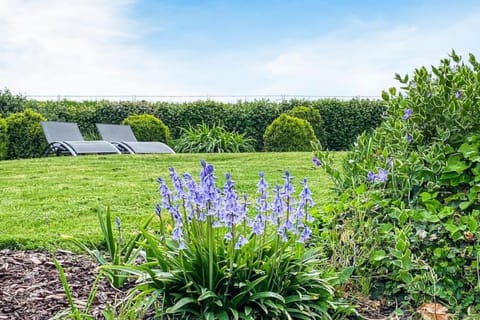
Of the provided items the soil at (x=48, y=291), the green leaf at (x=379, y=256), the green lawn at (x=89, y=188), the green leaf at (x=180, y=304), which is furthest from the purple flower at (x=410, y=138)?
the green leaf at (x=180, y=304)

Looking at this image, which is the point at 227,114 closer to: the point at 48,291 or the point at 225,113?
the point at 225,113

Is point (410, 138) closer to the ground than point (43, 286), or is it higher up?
higher up

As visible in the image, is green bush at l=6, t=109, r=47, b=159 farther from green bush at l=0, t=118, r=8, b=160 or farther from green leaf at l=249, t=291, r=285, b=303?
green leaf at l=249, t=291, r=285, b=303

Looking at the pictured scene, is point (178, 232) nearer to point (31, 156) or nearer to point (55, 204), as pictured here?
point (55, 204)

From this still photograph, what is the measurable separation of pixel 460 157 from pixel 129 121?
35.9 feet

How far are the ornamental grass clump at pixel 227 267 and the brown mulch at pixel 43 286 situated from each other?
1.02 feet

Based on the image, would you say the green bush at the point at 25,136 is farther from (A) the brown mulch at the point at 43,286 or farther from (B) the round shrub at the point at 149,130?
(A) the brown mulch at the point at 43,286

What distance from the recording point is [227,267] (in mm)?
1874

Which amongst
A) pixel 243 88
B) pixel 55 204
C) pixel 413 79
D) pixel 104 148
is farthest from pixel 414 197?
pixel 243 88

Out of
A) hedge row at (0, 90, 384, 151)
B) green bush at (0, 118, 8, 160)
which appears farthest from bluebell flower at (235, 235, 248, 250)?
hedge row at (0, 90, 384, 151)

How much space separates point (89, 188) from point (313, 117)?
8.82m

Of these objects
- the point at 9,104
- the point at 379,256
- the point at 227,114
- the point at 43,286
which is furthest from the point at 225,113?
the point at 379,256

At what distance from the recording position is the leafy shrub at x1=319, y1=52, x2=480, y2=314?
2117mm

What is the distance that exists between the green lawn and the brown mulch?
0.90ft
